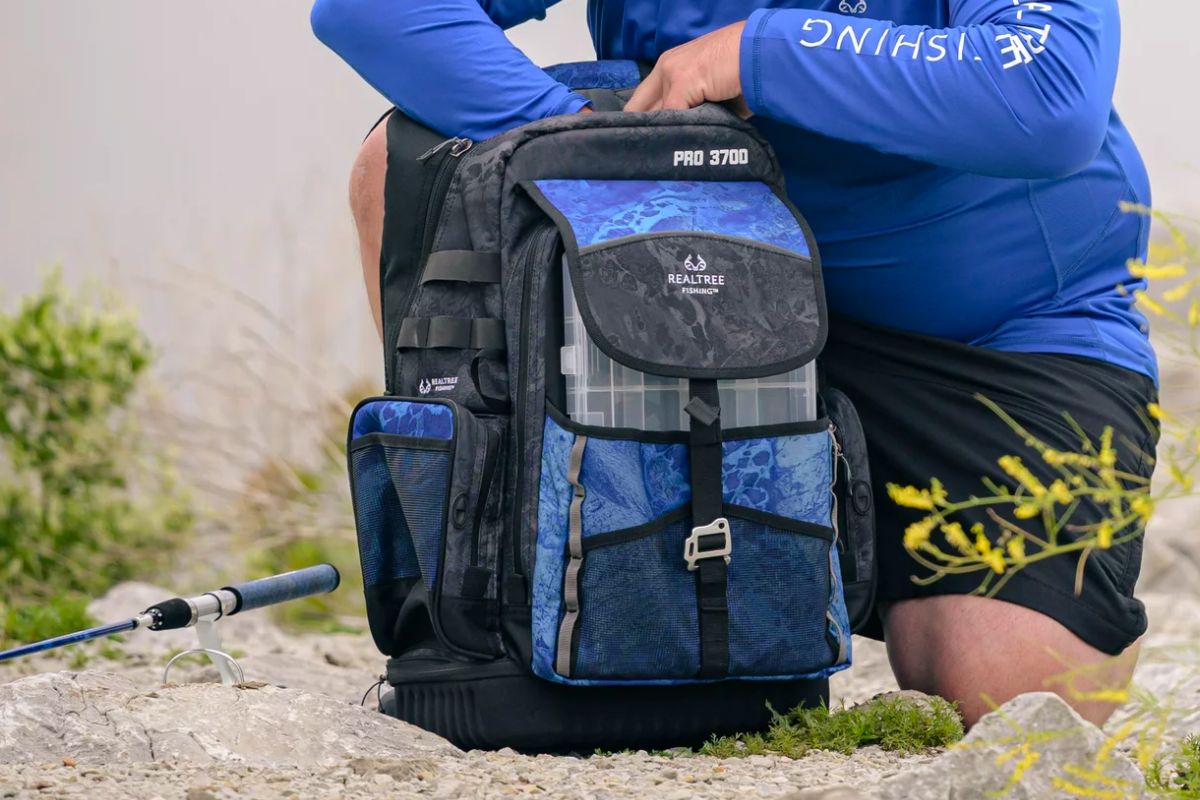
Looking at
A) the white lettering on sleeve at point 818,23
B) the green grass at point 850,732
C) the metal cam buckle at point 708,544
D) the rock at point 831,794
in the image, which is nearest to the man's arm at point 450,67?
the white lettering on sleeve at point 818,23

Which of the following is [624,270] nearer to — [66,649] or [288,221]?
[66,649]

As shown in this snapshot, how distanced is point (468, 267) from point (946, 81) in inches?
29.5

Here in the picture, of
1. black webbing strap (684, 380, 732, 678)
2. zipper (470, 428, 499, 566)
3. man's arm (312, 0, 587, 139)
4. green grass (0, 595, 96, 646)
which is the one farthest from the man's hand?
green grass (0, 595, 96, 646)

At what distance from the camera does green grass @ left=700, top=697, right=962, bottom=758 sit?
2160 mm

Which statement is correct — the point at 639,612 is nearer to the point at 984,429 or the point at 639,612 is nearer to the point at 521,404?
the point at 521,404

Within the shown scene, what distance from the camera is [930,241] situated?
2496 millimetres

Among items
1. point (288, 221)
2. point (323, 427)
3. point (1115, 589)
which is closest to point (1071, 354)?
point (1115, 589)

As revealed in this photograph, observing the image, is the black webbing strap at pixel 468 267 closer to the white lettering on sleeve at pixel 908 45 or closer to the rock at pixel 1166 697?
the white lettering on sleeve at pixel 908 45

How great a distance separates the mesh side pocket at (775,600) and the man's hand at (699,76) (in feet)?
2.18

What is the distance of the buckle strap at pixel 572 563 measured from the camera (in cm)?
208

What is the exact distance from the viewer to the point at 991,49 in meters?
2.20

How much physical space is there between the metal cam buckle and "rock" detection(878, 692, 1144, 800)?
0.52m

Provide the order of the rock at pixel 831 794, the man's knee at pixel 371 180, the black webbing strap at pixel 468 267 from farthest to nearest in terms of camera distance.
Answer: the man's knee at pixel 371 180
the black webbing strap at pixel 468 267
the rock at pixel 831 794

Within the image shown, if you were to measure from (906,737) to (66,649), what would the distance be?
202 centimetres
